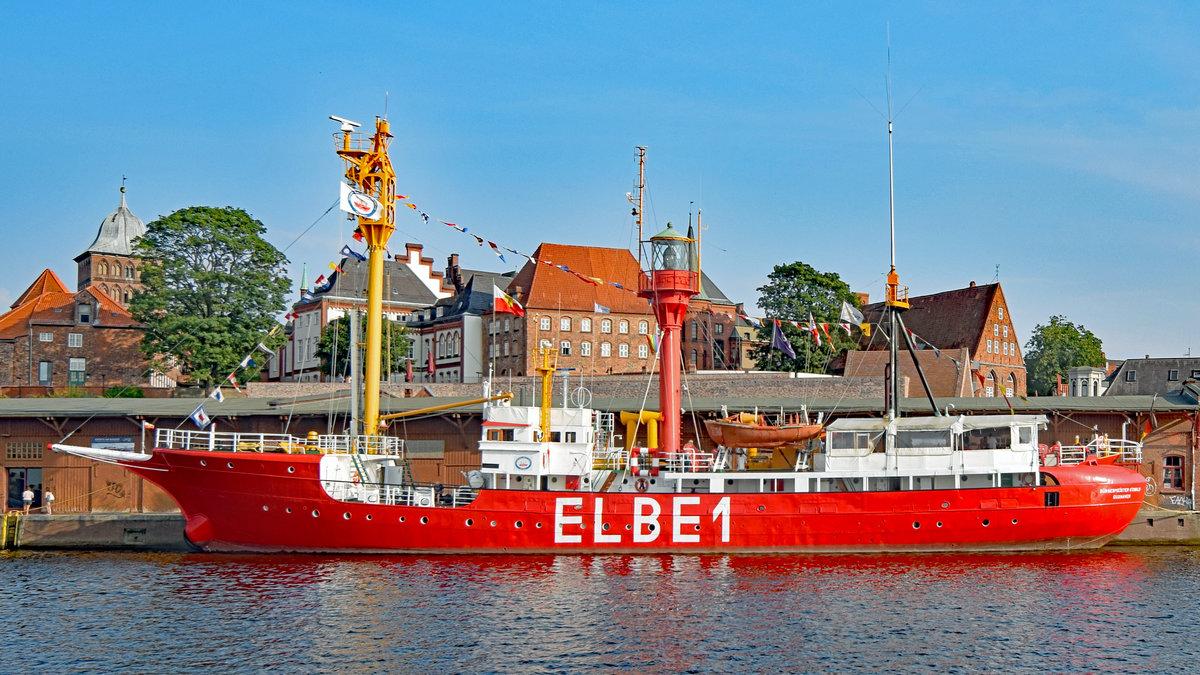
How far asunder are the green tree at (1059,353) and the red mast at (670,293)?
67291 mm

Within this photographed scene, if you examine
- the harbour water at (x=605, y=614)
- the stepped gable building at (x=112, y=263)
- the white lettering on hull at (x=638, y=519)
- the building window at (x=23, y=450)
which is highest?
the stepped gable building at (x=112, y=263)

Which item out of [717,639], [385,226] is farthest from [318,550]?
[717,639]

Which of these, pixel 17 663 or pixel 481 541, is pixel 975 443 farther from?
pixel 17 663

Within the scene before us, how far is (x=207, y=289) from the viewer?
65312 millimetres

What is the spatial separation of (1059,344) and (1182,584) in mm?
74118

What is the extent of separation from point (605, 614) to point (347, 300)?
6854cm

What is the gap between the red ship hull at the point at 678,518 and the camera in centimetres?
3481

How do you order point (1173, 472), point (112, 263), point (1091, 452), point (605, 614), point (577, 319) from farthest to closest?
point (112, 263) → point (577, 319) → point (1173, 472) → point (1091, 452) → point (605, 614)

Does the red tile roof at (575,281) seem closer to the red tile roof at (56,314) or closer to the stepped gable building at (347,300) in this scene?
the stepped gable building at (347,300)

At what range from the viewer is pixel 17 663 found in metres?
22.7

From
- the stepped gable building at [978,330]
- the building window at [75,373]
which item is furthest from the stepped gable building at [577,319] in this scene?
the building window at [75,373]

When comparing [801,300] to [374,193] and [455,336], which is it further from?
[374,193]

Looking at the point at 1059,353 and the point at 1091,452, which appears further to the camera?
the point at 1059,353

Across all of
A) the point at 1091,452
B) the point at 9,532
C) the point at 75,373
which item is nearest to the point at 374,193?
the point at 9,532
